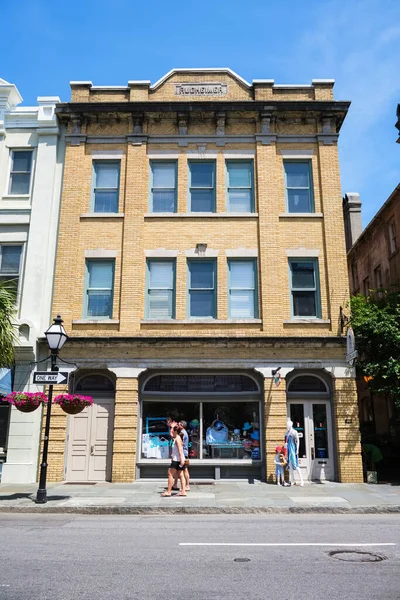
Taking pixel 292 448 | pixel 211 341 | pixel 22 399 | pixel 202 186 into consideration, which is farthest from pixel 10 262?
pixel 292 448

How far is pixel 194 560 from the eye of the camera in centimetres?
677

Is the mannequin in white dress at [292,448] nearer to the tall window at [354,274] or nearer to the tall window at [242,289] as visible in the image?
the tall window at [242,289]

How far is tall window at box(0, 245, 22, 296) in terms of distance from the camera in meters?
16.7

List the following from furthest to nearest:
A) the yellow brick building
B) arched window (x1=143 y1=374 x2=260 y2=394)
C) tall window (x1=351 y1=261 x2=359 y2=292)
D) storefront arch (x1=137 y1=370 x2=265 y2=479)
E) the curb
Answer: tall window (x1=351 y1=261 x2=359 y2=292) → arched window (x1=143 y1=374 x2=260 y2=394) → the yellow brick building → storefront arch (x1=137 y1=370 x2=265 y2=479) → the curb

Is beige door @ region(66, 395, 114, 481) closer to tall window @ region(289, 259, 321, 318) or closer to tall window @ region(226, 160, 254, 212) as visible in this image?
tall window @ region(289, 259, 321, 318)

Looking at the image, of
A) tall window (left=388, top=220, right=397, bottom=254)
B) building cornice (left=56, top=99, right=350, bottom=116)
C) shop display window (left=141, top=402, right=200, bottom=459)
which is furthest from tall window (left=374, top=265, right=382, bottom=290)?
shop display window (left=141, top=402, right=200, bottom=459)

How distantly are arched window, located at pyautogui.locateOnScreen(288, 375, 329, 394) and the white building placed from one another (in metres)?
7.71

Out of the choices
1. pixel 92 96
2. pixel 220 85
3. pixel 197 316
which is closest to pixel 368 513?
pixel 197 316

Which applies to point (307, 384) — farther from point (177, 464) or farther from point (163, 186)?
point (163, 186)

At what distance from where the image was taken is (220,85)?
17.9 metres

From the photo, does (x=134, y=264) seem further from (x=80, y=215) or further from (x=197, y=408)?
(x=197, y=408)

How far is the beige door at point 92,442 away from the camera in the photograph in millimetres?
15211

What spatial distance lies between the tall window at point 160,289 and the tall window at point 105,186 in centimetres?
250

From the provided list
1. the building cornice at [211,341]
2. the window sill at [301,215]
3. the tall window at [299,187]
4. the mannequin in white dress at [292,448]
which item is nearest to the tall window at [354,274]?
the tall window at [299,187]
